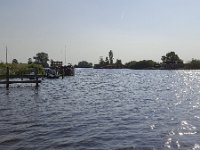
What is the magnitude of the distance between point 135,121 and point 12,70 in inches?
1898

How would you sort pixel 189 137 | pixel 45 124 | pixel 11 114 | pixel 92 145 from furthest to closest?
pixel 11 114
pixel 45 124
pixel 189 137
pixel 92 145

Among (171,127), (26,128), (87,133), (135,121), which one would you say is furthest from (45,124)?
(171,127)

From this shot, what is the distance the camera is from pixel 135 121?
21656 millimetres

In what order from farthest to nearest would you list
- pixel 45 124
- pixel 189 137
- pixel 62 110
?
pixel 62 110, pixel 45 124, pixel 189 137

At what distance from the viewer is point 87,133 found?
59.0ft

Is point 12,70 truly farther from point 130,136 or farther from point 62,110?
point 130,136

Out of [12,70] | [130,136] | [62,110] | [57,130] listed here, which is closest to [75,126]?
[57,130]

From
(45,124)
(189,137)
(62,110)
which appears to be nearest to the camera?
(189,137)

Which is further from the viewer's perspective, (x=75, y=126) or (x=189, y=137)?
(x=75, y=126)

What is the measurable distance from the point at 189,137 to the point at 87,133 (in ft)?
17.0

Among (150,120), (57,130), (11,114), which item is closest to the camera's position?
(57,130)

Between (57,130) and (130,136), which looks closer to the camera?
(130,136)

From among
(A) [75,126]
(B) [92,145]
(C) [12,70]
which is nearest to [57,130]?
(A) [75,126]

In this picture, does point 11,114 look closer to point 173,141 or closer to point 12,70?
point 173,141
